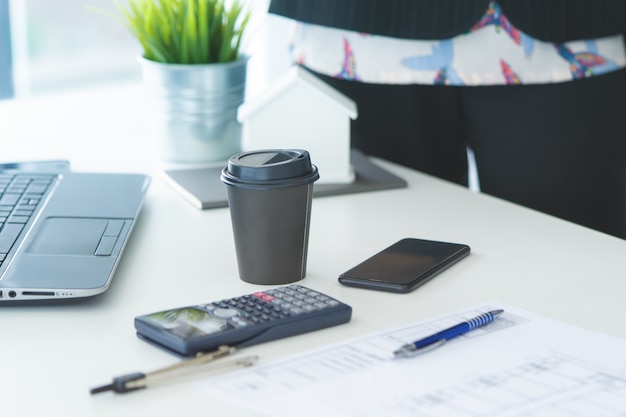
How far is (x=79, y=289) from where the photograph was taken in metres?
0.82

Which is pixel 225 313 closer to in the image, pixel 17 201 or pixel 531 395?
pixel 531 395

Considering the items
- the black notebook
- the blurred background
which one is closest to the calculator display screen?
the black notebook

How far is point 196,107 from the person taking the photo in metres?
1.33

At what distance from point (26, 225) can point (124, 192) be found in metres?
0.17

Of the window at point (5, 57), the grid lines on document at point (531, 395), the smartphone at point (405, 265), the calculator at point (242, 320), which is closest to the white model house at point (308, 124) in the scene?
the smartphone at point (405, 265)

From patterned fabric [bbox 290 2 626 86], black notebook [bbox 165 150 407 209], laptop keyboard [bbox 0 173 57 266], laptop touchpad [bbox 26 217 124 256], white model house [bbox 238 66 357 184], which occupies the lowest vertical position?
black notebook [bbox 165 150 407 209]

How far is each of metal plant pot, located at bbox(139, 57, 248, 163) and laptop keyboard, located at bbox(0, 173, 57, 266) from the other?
233 mm

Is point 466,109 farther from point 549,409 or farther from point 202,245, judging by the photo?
point 549,409

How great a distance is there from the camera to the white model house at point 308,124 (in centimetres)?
124

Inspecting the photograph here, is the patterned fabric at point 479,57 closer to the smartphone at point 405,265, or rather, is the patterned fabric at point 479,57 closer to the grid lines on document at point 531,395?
the smartphone at point 405,265

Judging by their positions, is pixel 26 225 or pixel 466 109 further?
pixel 466 109

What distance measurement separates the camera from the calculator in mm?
735

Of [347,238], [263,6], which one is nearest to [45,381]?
[347,238]

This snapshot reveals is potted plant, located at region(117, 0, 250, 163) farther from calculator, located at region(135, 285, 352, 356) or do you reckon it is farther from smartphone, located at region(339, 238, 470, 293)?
calculator, located at region(135, 285, 352, 356)
